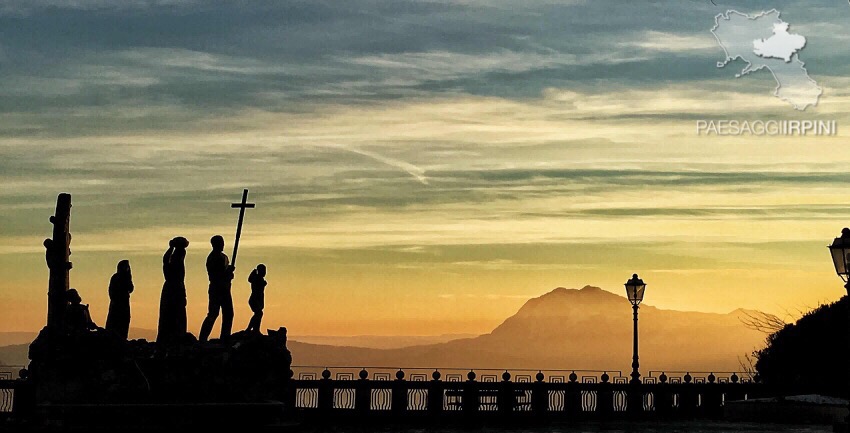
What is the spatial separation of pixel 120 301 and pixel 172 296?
141 cm

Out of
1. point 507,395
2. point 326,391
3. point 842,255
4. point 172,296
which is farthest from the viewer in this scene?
point 507,395

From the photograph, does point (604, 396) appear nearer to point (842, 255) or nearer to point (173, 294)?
point (173, 294)

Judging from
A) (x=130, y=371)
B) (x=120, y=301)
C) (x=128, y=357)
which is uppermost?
(x=120, y=301)

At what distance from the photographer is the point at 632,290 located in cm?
4828

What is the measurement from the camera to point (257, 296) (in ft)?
137

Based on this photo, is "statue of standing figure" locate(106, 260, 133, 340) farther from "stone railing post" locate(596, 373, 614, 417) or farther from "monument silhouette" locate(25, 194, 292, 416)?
"stone railing post" locate(596, 373, 614, 417)

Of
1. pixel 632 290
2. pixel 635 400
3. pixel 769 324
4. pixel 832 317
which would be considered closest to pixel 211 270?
pixel 632 290

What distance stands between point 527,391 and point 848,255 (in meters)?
30.4

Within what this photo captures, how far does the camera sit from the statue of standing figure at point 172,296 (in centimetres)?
3828

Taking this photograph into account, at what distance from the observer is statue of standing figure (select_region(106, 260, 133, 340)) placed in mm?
38312

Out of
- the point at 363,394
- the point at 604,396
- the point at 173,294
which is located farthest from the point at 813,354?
the point at 173,294

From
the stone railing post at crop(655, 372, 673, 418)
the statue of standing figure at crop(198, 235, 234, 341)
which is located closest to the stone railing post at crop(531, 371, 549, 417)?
the stone railing post at crop(655, 372, 673, 418)

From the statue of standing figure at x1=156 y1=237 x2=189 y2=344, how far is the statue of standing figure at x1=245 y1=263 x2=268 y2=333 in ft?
9.07

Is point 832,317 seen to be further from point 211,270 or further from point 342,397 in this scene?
point 211,270
